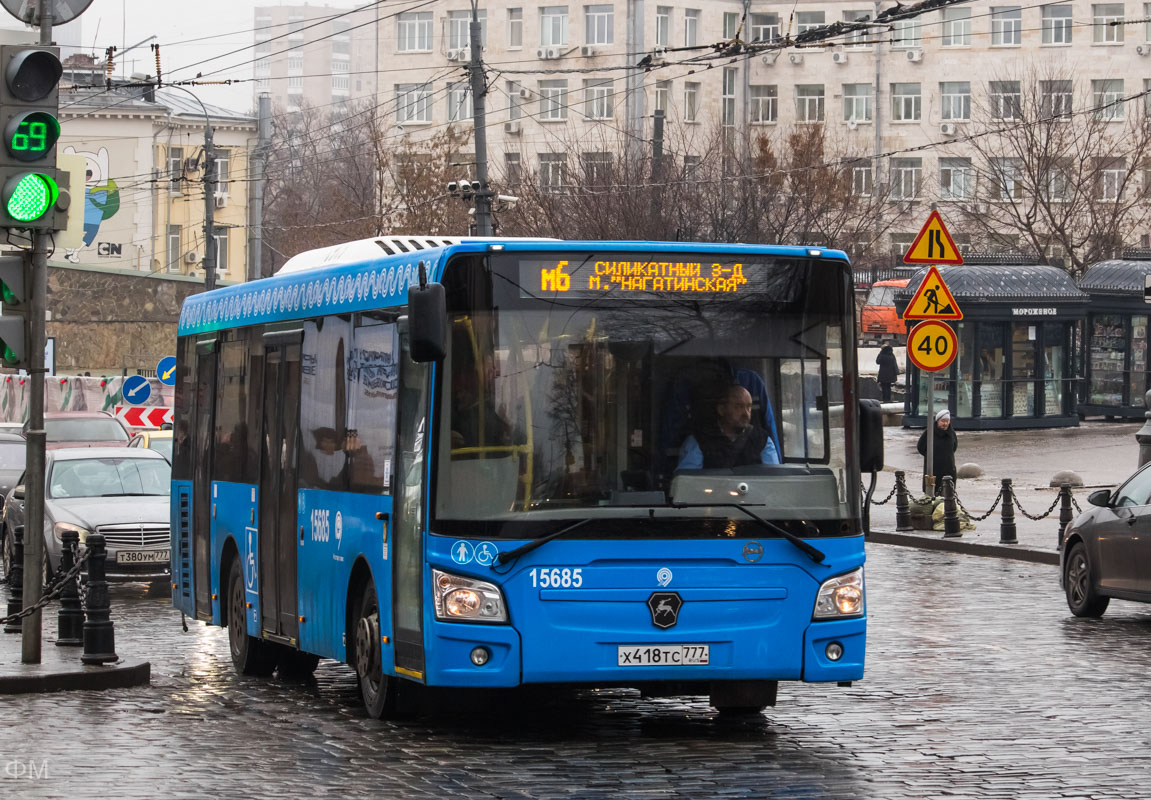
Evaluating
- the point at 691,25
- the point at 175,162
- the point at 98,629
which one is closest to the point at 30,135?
the point at 98,629

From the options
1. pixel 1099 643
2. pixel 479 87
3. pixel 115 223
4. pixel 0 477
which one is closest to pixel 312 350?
pixel 1099 643

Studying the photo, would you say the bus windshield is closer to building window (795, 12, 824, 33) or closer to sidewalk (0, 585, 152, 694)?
sidewalk (0, 585, 152, 694)

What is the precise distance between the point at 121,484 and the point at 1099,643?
10.6 metres

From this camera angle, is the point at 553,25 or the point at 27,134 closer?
the point at 27,134

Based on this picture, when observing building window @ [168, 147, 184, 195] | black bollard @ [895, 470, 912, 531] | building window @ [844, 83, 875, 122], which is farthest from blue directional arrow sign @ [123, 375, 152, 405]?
building window @ [844, 83, 875, 122]

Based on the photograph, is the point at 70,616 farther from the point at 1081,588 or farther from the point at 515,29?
the point at 515,29

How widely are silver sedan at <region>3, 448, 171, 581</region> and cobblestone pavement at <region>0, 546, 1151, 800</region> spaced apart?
5.24 metres

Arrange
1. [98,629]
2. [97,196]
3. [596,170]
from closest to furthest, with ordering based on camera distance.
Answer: [98,629] → [596,170] → [97,196]

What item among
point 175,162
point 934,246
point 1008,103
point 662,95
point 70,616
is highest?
point 662,95

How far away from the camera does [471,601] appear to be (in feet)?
30.9

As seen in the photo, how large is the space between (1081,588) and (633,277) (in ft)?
25.7

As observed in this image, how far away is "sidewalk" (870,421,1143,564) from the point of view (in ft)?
78.1

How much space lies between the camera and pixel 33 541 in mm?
12320

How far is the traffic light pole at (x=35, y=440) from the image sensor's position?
39.3 ft
